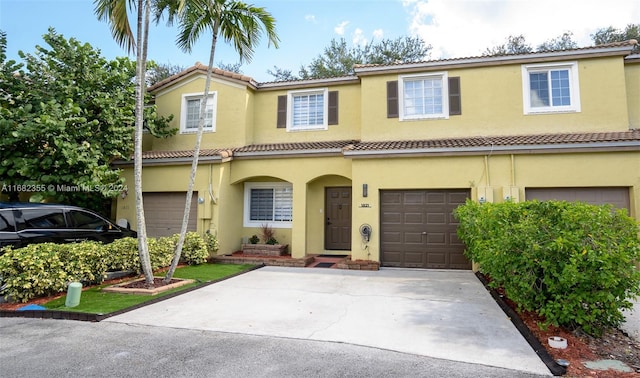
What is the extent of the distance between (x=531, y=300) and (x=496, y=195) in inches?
217

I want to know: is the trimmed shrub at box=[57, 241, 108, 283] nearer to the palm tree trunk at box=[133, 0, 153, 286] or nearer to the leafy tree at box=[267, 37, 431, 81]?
the palm tree trunk at box=[133, 0, 153, 286]

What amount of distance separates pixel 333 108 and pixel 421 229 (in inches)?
226

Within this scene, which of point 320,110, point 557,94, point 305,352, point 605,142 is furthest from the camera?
point 320,110

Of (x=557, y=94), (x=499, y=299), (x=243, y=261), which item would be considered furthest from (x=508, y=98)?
(x=243, y=261)

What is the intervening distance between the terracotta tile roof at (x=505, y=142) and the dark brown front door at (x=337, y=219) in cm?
243

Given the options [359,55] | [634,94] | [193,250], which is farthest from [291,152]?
[359,55]

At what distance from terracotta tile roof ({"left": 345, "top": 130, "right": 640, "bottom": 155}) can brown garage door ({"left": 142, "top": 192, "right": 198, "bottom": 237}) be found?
6143 mm

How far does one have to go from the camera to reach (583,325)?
493 cm

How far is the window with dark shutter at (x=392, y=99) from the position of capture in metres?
12.4

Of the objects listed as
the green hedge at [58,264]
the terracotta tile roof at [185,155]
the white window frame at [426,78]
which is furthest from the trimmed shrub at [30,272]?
the white window frame at [426,78]

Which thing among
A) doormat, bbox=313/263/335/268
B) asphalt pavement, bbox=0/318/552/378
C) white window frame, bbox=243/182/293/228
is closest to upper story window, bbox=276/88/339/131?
white window frame, bbox=243/182/293/228

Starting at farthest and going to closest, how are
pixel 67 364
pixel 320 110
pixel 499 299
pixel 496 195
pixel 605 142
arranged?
1. pixel 320 110
2. pixel 496 195
3. pixel 605 142
4. pixel 499 299
5. pixel 67 364

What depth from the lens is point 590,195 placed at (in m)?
9.97

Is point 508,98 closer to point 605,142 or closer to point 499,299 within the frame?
point 605,142
